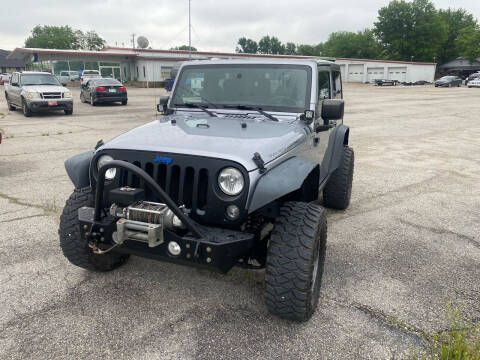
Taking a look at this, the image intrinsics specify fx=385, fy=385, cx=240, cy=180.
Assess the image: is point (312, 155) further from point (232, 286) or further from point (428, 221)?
point (428, 221)

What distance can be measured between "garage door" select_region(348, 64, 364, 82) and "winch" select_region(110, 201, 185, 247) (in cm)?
5742

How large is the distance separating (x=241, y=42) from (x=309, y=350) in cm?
15416

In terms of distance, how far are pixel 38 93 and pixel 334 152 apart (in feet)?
43.8

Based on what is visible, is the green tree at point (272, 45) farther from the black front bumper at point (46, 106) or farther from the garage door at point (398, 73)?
the black front bumper at point (46, 106)

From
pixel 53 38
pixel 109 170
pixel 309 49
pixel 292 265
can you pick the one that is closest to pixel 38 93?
pixel 109 170

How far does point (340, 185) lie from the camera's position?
5012mm

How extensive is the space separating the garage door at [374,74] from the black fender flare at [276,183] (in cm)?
5645

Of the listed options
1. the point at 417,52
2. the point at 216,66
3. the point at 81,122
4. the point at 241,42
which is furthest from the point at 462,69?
the point at 241,42

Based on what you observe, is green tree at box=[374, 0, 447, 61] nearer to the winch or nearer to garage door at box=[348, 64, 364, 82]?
garage door at box=[348, 64, 364, 82]

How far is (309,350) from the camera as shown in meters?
2.61

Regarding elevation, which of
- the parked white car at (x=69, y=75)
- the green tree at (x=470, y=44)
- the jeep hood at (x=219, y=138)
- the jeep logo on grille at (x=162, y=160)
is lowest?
the jeep logo on grille at (x=162, y=160)

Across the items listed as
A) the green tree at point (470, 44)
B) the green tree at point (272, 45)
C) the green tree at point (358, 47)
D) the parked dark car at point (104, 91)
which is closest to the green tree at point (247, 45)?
the green tree at point (272, 45)

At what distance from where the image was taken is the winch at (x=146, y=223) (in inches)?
96.4

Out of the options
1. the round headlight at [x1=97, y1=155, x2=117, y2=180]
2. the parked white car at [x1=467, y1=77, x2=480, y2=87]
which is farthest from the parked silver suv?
the parked white car at [x1=467, y1=77, x2=480, y2=87]
